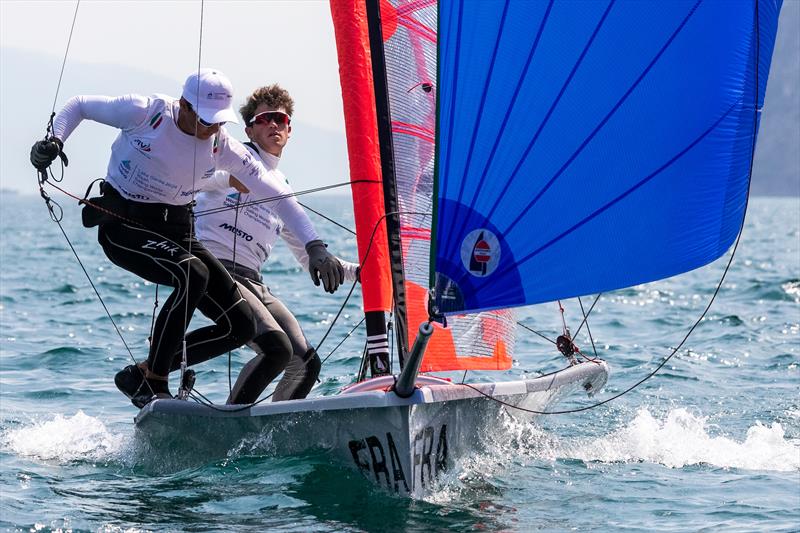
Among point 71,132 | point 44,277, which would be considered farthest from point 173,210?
point 44,277

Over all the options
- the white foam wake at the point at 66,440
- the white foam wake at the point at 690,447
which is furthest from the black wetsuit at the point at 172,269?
the white foam wake at the point at 690,447

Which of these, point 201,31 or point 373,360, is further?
point 373,360

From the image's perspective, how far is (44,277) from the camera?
18.3 meters

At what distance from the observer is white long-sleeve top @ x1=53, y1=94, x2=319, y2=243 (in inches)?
211

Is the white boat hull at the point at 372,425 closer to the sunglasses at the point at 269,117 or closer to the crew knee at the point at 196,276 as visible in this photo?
the crew knee at the point at 196,276

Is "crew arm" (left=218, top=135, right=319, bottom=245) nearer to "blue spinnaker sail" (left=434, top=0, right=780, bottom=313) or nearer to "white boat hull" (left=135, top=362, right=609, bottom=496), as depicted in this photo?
"white boat hull" (left=135, top=362, right=609, bottom=496)

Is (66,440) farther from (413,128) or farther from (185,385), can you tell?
(413,128)

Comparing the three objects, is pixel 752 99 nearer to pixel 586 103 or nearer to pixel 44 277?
pixel 586 103

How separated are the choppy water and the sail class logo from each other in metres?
1.01

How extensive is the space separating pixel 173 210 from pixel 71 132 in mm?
575

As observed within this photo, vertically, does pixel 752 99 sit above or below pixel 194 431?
above

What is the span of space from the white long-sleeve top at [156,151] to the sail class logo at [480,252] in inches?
39.2

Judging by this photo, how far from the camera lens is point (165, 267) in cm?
538

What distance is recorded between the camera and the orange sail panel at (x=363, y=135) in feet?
19.1
